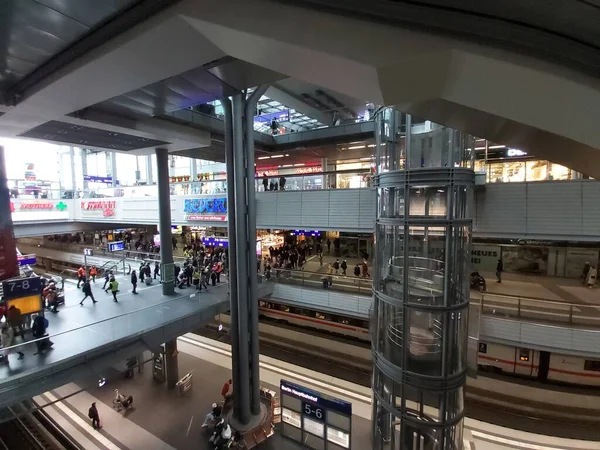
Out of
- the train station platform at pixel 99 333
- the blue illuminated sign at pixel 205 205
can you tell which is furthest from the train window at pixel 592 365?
the blue illuminated sign at pixel 205 205

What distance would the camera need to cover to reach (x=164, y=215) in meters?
12.5

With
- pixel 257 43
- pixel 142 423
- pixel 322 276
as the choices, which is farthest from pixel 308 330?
pixel 257 43

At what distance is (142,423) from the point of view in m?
10.1

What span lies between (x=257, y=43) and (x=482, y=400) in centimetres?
1375

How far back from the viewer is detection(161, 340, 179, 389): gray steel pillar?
1239 centimetres

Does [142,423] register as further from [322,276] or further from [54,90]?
[54,90]

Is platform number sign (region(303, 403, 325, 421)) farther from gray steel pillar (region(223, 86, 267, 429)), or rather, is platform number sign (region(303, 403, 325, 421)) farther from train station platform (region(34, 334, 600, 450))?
gray steel pillar (region(223, 86, 267, 429))

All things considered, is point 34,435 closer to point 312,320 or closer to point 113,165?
point 312,320

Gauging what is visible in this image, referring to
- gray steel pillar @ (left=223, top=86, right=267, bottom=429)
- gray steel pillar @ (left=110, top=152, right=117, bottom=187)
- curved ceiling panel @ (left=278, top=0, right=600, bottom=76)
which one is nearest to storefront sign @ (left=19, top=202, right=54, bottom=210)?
gray steel pillar @ (left=110, top=152, right=117, bottom=187)

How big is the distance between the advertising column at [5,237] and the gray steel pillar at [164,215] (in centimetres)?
465

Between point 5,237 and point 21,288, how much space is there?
60.0 inches

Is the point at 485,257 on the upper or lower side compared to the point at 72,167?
lower

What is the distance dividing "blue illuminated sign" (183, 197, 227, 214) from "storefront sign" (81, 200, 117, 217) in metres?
7.29

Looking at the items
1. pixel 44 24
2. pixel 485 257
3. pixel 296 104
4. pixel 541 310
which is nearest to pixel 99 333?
pixel 44 24
